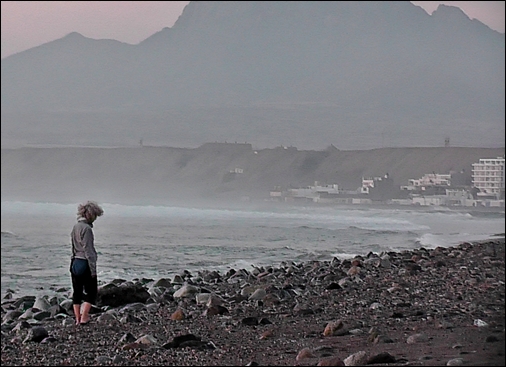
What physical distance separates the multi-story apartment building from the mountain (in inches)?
17.8

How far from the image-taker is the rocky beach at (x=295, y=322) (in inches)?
84.0

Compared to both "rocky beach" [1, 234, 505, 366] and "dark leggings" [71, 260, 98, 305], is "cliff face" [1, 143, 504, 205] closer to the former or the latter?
"rocky beach" [1, 234, 505, 366]

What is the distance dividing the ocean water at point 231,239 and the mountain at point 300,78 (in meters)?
1.32

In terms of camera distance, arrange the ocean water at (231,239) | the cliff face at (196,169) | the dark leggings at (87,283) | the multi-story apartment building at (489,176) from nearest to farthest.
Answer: the dark leggings at (87,283)
the ocean water at (231,239)
the multi-story apartment building at (489,176)
the cliff face at (196,169)

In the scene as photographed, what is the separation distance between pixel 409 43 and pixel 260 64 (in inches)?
112

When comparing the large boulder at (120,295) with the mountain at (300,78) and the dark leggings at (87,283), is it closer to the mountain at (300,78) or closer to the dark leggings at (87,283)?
the dark leggings at (87,283)

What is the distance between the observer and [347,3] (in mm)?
11188

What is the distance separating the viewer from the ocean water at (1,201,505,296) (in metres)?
5.89

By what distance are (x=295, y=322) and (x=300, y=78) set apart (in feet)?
30.7

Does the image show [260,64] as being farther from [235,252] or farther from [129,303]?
[129,303]

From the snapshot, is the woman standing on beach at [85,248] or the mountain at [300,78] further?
→ the mountain at [300,78]

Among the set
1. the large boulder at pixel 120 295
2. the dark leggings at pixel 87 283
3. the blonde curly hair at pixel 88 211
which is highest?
the blonde curly hair at pixel 88 211

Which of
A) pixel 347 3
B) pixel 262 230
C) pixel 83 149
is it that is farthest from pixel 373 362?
pixel 83 149

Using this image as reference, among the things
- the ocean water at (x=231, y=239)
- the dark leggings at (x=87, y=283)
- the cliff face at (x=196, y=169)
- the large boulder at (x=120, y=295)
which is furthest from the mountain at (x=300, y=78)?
the dark leggings at (x=87, y=283)
